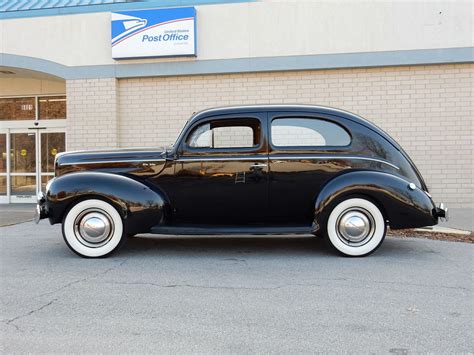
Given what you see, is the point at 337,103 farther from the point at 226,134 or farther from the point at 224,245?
the point at 224,245

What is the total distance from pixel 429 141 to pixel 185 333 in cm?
862

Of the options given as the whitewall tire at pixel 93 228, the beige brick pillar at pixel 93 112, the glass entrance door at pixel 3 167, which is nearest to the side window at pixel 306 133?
the whitewall tire at pixel 93 228

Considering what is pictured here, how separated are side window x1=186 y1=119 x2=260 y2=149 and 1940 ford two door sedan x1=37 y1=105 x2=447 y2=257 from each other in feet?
0.05

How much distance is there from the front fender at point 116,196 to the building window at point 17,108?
8714 mm

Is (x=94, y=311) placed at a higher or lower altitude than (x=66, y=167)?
lower

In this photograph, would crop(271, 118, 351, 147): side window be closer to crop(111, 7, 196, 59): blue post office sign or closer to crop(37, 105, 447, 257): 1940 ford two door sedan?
crop(37, 105, 447, 257): 1940 ford two door sedan

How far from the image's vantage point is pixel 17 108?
13.0m

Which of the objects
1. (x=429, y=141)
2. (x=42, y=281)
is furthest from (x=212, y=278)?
(x=429, y=141)

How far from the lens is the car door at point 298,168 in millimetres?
5379

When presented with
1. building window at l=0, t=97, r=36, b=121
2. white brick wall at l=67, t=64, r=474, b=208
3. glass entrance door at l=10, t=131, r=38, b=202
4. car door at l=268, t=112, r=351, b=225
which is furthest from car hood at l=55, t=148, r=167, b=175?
building window at l=0, t=97, r=36, b=121

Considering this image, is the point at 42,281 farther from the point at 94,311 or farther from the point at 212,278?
the point at 212,278

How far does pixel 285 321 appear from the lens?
3.33 meters

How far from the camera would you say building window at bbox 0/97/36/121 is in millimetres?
12898

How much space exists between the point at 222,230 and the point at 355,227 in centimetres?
167
